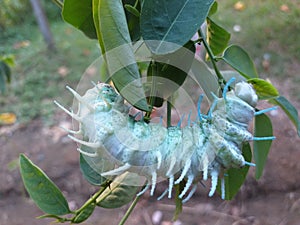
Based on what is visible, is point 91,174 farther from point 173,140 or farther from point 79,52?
point 79,52

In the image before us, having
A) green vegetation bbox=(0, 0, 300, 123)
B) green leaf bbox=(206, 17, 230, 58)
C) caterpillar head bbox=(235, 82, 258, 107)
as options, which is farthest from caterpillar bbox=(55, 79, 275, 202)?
green vegetation bbox=(0, 0, 300, 123)

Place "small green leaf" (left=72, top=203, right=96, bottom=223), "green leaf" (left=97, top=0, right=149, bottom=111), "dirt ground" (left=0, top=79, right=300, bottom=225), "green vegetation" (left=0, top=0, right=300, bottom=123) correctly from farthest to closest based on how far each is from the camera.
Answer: "green vegetation" (left=0, top=0, right=300, bottom=123), "dirt ground" (left=0, top=79, right=300, bottom=225), "small green leaf" (left=72, top=203, right=96, bottom=223), "green leaf" (left=97, top=0, right=149, bottom=111)

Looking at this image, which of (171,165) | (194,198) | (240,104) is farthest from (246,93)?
(194,198)

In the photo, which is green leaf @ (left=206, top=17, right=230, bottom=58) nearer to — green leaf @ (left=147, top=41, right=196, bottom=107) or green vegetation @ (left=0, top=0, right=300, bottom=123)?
green leaf @ (left=147, top=41, right=196, bottom=107)

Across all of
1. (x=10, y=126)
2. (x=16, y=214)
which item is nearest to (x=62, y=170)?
(x=16, y=214)

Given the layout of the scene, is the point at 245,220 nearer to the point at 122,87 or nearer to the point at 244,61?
the point at 244,61

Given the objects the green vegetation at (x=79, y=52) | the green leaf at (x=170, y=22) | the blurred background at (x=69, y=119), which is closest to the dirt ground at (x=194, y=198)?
the blurred background at (x=69, y=119)

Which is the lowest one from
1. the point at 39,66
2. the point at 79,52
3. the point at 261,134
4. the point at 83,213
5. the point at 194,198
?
the point at 194,198
